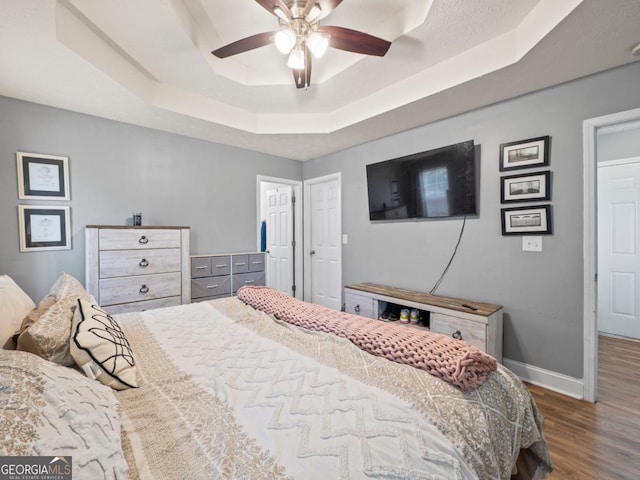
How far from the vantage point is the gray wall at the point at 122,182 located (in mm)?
2428

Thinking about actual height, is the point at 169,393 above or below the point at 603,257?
below

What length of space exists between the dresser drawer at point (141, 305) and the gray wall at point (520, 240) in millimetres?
2425

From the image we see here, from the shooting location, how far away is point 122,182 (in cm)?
295

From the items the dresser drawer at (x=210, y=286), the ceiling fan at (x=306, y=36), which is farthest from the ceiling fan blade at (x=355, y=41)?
the dresser drawer at (x=210, y=286)

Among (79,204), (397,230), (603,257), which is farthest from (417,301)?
(79,204)

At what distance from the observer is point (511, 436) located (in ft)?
3.26

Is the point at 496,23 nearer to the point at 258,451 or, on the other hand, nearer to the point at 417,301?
the point at 417,301

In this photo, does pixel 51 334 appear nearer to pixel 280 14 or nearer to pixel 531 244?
pixel 280 14

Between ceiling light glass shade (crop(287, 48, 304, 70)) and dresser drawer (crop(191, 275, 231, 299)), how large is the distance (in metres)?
2.39

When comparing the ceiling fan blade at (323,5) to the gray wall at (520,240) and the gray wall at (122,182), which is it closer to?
the gray wall at (520,240)

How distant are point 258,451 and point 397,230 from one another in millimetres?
2843

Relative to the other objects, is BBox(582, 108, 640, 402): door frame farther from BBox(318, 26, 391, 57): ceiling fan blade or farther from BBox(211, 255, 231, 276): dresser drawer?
BBox(211, 255, 231, 276): dresser drawer

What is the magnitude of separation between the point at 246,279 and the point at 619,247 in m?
4.52

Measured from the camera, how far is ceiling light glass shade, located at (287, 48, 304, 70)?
1761 millimetres
